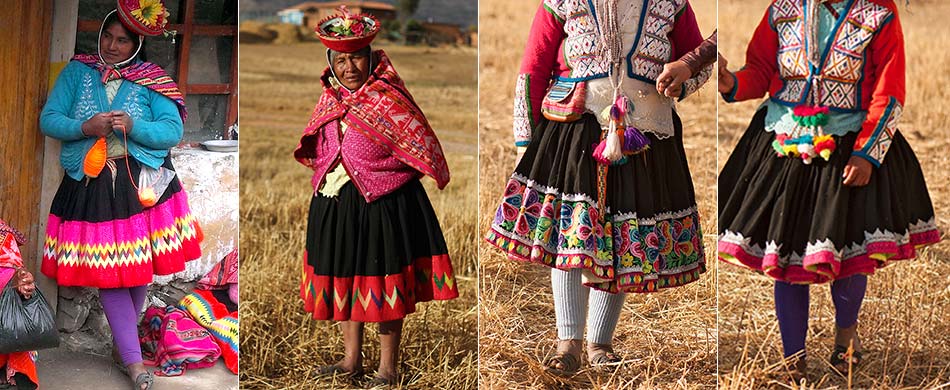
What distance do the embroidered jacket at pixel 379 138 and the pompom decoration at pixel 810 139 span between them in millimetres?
1379

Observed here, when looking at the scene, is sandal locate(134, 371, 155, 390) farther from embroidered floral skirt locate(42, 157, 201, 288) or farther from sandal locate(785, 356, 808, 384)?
sandal locate(785, 356, 808, 384)

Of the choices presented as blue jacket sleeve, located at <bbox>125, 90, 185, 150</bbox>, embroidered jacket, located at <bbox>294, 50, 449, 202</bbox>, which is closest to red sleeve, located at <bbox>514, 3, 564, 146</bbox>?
embroidered jacket, located at <bbox>294, 50, 449, 202</bbox>

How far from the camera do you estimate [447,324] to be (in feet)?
17.5

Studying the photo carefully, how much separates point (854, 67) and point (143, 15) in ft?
9.21

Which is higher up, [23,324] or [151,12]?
[151,12]

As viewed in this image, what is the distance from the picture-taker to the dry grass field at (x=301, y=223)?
16.6 feet

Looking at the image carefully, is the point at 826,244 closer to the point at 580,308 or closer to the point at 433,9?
the point at 580,308

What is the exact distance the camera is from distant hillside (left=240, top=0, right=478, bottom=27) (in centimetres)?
1163

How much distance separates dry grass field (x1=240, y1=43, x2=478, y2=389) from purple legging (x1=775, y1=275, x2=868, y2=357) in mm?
1409

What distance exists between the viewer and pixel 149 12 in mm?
4676

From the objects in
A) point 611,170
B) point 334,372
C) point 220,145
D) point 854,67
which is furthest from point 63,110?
point 854,67

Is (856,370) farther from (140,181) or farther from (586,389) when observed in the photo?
(140,181)

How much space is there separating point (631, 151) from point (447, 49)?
737 centimetres

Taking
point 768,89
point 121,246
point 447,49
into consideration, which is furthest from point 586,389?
point 447,49
